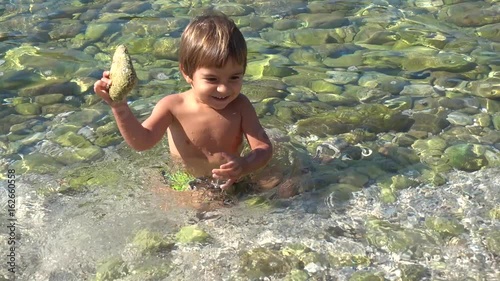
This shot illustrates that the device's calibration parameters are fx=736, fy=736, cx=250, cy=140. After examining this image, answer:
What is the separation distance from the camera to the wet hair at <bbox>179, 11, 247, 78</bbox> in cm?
396

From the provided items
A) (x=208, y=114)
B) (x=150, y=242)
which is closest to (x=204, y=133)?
(x=208, y=114)

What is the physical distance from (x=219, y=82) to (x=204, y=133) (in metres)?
0.37

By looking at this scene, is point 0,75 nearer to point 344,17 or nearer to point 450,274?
point 344,17

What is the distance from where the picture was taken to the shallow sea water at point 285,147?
372 cm

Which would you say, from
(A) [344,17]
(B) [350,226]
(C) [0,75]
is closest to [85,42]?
(C) [0,75]

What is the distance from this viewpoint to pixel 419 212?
4.08 metres

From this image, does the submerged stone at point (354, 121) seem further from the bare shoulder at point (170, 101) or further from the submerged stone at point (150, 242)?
the submerged stone at point (150, 242)

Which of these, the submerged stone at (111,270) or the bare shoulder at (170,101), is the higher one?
the bare shoulder at (170,101)

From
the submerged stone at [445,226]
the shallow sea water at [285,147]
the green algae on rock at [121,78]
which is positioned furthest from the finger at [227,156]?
the submerged stone at [445,226]

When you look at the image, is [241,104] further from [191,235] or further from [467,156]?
[467,156]

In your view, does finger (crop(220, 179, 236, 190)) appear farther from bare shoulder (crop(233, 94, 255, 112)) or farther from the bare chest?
bare shoulder (crop(233, 94, 255, 112))

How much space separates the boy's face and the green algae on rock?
492 millimetres

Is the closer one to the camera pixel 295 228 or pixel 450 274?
pixel 450 274

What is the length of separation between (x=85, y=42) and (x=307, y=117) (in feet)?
8.16
